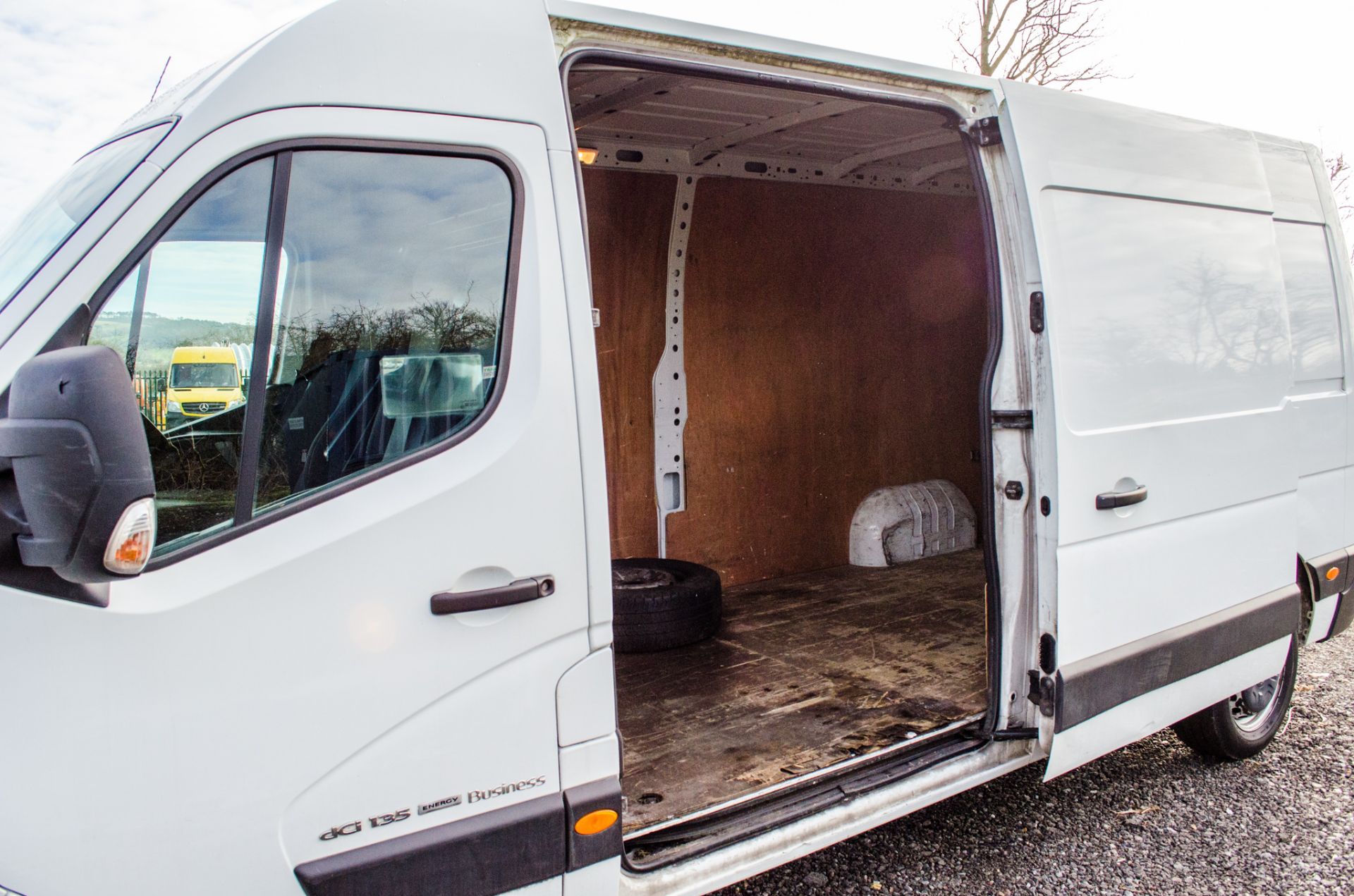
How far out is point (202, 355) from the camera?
6.00ft

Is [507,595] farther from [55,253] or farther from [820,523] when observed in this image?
[820,523]

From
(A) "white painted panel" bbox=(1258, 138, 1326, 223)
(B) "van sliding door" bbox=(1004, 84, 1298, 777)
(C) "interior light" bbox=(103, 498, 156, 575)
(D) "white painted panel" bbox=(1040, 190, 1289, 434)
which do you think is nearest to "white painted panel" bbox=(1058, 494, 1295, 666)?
(B) "van sliding door" bbox=(1004, 84, 1298, 777)

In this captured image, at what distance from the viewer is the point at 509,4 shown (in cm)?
211

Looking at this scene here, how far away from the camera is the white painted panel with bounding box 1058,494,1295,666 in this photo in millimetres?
3055

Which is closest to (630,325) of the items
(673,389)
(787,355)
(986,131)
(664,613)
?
(673,389)

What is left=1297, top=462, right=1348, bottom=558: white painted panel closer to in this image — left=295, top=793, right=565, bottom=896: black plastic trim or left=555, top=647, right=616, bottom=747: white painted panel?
left=555, top=647, right=616, bottom=747: white painted panel

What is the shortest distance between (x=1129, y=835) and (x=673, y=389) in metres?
3.19

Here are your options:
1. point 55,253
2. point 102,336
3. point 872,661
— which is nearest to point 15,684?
point 102,336

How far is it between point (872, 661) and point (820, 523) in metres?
2.12

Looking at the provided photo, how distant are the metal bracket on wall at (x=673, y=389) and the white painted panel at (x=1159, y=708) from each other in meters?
2.69

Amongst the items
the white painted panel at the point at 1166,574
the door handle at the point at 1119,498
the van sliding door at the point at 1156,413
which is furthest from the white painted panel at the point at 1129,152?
the white painted panel at the point at 1166,574

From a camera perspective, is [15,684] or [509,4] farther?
[509,4]

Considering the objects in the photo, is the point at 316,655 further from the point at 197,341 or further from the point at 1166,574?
the point at 1166,574

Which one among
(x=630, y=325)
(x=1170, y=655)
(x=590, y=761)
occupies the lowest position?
(x=1170, y=655)
